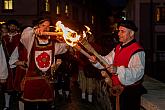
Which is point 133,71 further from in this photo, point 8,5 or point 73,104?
point 8,5

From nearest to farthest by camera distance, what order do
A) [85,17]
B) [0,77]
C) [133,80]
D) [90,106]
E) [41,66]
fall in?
[133,80] < [41,66] < [0,77] < [90,106] < [85,17]

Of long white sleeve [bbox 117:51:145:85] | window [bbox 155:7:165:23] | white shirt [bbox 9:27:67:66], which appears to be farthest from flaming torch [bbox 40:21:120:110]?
window [bbox 155:7:165:23]

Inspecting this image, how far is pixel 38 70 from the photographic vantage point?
25.7ft

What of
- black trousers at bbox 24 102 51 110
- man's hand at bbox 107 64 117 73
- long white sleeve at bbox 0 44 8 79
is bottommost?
black trousers at bbox 24 102 51 110

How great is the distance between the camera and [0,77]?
28.6ft

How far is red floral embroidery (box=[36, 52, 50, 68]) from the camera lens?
778cm

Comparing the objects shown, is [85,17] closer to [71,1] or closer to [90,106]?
[71,1]

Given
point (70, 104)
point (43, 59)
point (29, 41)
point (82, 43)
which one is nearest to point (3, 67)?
point (29, 41)

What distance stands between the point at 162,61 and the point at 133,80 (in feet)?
124

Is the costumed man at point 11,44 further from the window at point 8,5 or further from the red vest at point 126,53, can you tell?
the window at point 8,5

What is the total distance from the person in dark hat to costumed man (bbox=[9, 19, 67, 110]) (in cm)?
188

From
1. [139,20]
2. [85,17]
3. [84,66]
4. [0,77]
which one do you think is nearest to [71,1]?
[85,17]

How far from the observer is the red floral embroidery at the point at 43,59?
25.5 ft

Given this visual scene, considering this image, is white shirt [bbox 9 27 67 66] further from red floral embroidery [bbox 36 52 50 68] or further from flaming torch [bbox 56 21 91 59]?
flaming torch [bbox 56 21 91 59]
